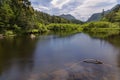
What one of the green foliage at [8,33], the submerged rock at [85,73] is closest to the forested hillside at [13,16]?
the green foliage at [8,33]

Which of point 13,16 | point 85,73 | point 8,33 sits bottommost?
point 85,73

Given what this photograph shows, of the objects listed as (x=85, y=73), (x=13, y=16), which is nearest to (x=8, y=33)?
(x=13, y=16)

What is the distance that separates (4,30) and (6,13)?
6560mm

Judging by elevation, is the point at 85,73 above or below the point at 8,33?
below

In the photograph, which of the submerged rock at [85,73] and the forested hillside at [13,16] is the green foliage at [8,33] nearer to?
the forested hillside at [13,16]

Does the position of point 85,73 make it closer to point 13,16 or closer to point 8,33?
point 8,33

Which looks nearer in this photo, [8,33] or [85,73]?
[85,73]

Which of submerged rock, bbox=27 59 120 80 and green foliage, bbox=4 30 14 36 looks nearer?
→ submerged rock, bbox=27 59 120 80

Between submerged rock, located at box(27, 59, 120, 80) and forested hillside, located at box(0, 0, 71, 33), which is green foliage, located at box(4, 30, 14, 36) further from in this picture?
submerged rock, located at box(27, 59, 120, 80)

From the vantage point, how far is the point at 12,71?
75.5ft

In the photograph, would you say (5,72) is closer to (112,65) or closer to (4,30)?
(112,65)

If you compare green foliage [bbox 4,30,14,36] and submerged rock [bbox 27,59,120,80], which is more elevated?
green foliage [bbox 4,30,14,36]

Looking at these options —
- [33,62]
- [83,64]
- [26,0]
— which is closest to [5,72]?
[33,62]

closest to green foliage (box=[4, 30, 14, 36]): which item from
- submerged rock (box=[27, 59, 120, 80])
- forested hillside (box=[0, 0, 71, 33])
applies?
forested hillside (box=[0, 0, 71, 33])
